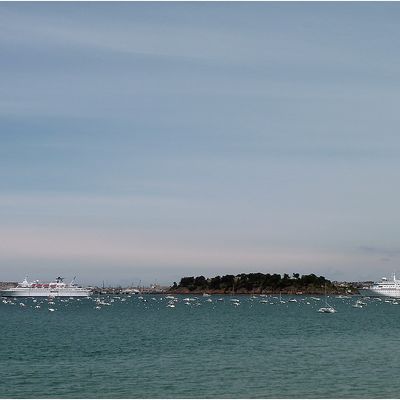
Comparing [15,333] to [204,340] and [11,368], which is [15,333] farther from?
[11,368]

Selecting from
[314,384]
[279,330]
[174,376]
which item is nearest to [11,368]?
[174,376]

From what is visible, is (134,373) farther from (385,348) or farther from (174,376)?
(385,348)

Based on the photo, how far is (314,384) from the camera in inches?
1884

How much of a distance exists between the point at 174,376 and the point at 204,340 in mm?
32436

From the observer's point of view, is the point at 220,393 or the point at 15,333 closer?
the point at 220,393

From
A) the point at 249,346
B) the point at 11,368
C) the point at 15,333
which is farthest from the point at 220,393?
the point at 15,333

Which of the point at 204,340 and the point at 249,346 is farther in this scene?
the point at 204,340

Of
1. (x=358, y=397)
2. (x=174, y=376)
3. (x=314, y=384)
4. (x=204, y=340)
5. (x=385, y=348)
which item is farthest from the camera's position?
(x=204, y=340)

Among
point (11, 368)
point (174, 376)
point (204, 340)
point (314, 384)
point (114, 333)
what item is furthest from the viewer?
point (114, 333)

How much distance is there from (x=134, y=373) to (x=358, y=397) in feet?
60.9

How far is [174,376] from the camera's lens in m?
52.0

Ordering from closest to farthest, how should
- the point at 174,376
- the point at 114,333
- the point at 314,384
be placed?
the point at 314,384, the point at 174,376, the point at 114,333

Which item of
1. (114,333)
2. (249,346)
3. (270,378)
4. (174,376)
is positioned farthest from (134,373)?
(114,333)

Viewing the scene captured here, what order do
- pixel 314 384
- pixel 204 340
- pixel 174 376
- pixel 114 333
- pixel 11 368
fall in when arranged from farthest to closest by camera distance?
pixel 114 333, pixel 204 340, pixel 11 368, pixel 174 376, pixel 314 384
